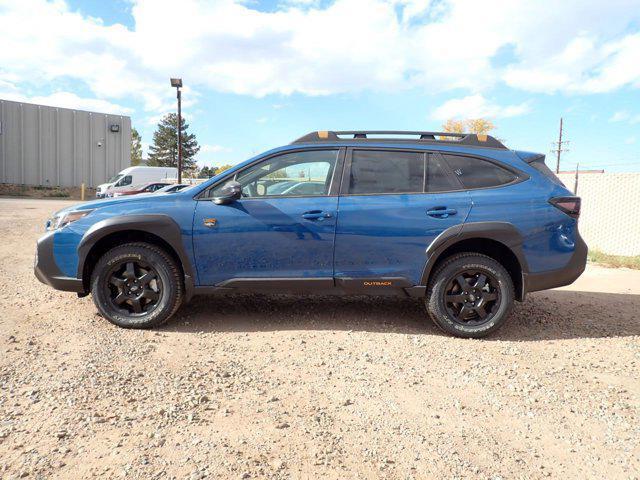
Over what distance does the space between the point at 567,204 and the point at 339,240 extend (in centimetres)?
206

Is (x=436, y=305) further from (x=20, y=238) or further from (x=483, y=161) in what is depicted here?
(x=20, y=238)

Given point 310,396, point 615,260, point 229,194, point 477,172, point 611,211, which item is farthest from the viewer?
point 611,211

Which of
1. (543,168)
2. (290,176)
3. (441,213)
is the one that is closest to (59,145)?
(290,176)

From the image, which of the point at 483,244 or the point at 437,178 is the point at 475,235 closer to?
the point at 483,244

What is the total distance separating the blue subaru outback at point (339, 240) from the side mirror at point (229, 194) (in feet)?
0.03

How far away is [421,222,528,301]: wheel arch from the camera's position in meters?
4.05

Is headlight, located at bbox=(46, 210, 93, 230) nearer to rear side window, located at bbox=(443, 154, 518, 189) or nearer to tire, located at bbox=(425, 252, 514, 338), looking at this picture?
tire, located at bbox=(425, 252, 514, 338)

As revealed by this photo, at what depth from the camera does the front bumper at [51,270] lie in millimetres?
4137

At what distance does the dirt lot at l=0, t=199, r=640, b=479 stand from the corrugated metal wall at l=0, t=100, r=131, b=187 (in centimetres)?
3526

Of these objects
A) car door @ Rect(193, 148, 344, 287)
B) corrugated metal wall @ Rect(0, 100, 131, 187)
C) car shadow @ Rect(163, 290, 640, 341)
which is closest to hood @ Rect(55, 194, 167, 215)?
car door @ Rect(193, 148, 344, 287)

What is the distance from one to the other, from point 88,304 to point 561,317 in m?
5.05

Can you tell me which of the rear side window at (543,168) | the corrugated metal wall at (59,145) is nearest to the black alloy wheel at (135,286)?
the rear side window at (543,168)

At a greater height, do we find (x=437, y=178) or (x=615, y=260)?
(x=437, y=178)

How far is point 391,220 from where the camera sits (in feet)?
13.3
